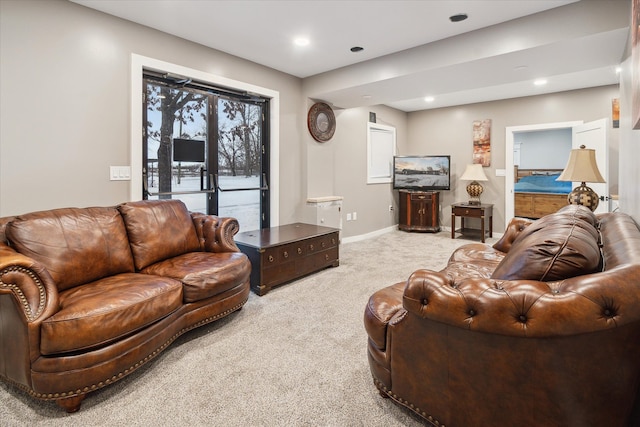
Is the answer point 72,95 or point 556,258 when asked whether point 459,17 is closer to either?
point 556,258

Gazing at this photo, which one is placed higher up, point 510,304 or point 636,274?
point 636,274

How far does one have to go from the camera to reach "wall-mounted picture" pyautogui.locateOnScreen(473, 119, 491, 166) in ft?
21.2

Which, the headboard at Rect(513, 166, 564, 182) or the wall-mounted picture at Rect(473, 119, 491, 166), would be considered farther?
the headboard at Rect(513, 166, 564, 182)

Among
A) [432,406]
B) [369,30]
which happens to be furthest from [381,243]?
[432,406]

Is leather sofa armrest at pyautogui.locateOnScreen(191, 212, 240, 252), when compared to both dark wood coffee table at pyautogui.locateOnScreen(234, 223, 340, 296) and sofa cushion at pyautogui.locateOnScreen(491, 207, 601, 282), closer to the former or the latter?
dark wood coffee table at pyautogui.locateOnScreen(234, 223, 340, 296)

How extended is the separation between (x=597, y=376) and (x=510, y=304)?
0.33 meters

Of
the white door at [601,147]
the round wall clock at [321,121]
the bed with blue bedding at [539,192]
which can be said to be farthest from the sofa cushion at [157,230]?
the bed with blue bedding at [539,192]

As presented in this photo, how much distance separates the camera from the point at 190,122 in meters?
3.78

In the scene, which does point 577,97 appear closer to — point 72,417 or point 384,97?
point 384,97

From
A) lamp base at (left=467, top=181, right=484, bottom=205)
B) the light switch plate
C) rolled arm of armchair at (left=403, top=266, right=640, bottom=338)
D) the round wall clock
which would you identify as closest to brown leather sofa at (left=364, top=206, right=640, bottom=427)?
rolled arm of armchair at (left=403, top=266, right=640, bottom=338)

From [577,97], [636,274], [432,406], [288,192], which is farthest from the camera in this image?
[577,97]

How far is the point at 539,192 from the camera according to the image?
8.20 metres

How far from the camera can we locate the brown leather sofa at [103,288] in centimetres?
160

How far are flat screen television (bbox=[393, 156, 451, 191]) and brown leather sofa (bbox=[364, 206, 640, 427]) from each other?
211 inches
